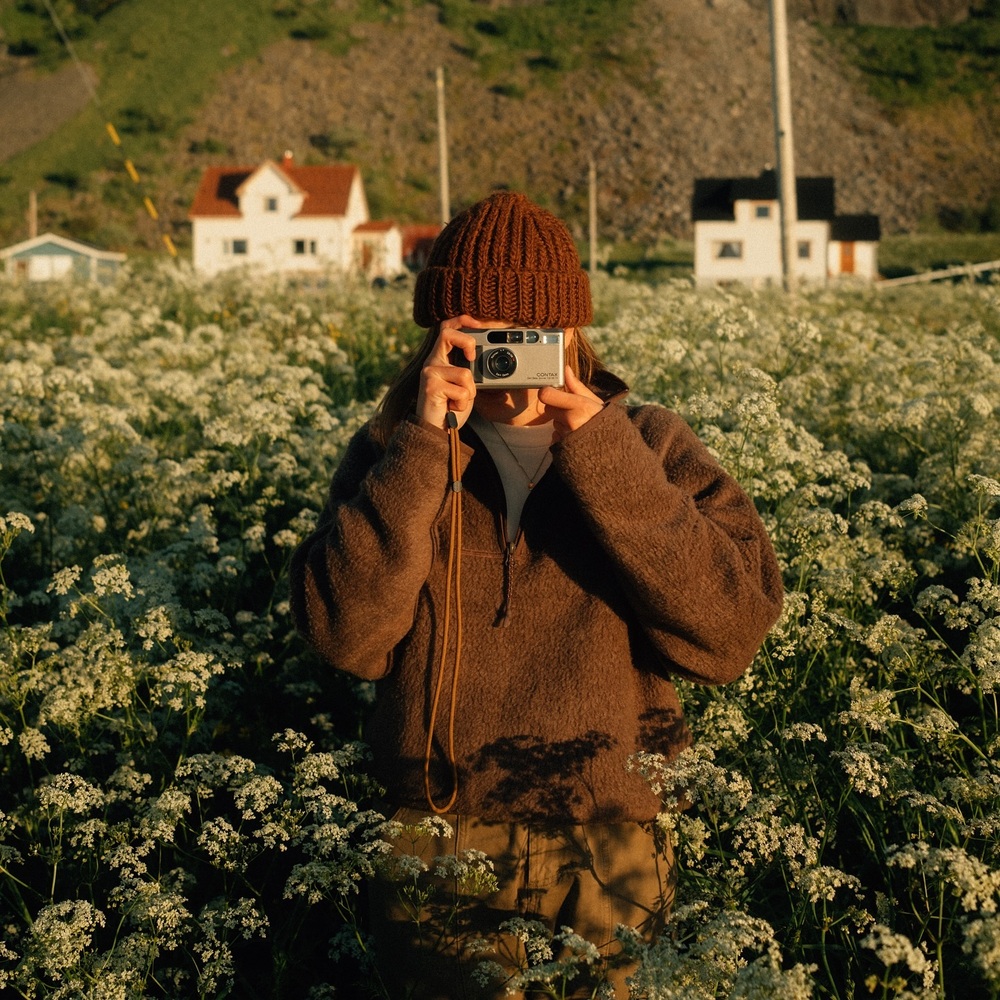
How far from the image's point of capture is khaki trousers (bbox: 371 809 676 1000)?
8.78 feet

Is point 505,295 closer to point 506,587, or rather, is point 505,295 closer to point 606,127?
point 506,587

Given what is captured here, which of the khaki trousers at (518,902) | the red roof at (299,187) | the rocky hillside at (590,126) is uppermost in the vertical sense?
the rocky hillside at (590,126)

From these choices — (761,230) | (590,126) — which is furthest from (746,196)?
(590,126)

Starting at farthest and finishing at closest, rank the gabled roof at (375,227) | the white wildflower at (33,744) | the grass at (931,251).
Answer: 1. the grass at (931,251)
2. the gabled roof at (375,227)
3. the white wildflower at (33,744)

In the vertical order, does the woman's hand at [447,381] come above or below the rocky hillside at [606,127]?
below

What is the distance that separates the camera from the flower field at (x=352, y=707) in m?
2.87

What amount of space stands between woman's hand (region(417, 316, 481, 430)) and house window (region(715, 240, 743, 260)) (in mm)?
50534

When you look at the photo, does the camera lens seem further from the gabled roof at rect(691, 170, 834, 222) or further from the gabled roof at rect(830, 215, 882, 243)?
the gabled roof at rect(830, 215, 882, 243)

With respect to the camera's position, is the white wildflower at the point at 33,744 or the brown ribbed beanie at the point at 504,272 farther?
the white wildflower at the point at 33,744

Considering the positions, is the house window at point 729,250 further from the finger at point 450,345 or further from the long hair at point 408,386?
the finger at point 450,345

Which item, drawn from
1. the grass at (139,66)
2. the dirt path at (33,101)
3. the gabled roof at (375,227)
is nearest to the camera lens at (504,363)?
the gabled roof at (375,227)

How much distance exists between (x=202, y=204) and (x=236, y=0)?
38.3m

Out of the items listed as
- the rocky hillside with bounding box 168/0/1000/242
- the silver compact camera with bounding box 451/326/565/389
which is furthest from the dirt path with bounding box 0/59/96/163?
the silver compact camera with bounding box 451/326/565/389

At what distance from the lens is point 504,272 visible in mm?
2672
